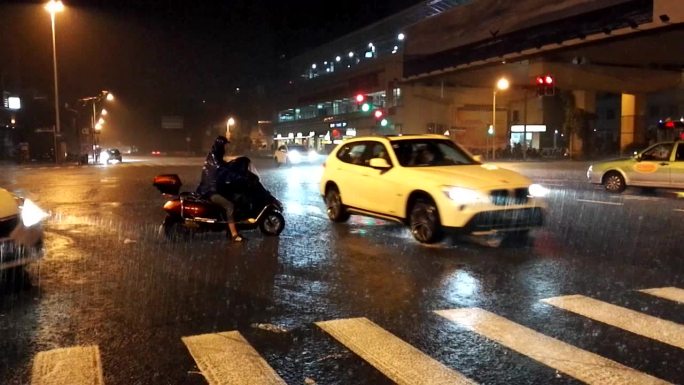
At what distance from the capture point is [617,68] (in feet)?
163

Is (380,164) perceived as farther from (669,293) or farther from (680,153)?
(680,153)

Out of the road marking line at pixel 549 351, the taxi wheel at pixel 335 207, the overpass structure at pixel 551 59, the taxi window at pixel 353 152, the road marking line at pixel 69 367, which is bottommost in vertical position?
the road marking line at pixel 69 367

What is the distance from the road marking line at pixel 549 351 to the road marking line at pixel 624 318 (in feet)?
2.64

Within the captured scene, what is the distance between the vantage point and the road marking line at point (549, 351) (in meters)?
4.62

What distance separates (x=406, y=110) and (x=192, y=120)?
4575 cm

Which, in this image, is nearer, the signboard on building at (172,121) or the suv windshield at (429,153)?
the suv windshield at (429,153)

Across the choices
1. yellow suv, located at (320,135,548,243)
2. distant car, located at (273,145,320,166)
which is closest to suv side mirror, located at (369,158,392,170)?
yellow suv, located at (320,135,548,243)

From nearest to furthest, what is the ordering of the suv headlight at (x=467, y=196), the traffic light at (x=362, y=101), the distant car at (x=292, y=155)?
1. the suv headlight at (x=467, y=196)
2. the traffic light at (x=362, y=101)
3. the distant car at (x=292, y=155)

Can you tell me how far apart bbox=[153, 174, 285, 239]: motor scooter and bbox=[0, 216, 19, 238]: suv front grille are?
3.59 m

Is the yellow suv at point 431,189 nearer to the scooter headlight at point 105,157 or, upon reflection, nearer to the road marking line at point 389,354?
the road marking line at point 389,354

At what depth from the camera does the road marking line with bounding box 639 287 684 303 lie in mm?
6910

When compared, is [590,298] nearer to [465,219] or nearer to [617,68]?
[465,219]

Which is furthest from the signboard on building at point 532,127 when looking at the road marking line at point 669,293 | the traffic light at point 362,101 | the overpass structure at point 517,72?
the road marking line at point 669,293

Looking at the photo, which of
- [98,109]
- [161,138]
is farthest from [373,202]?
[161,138]
